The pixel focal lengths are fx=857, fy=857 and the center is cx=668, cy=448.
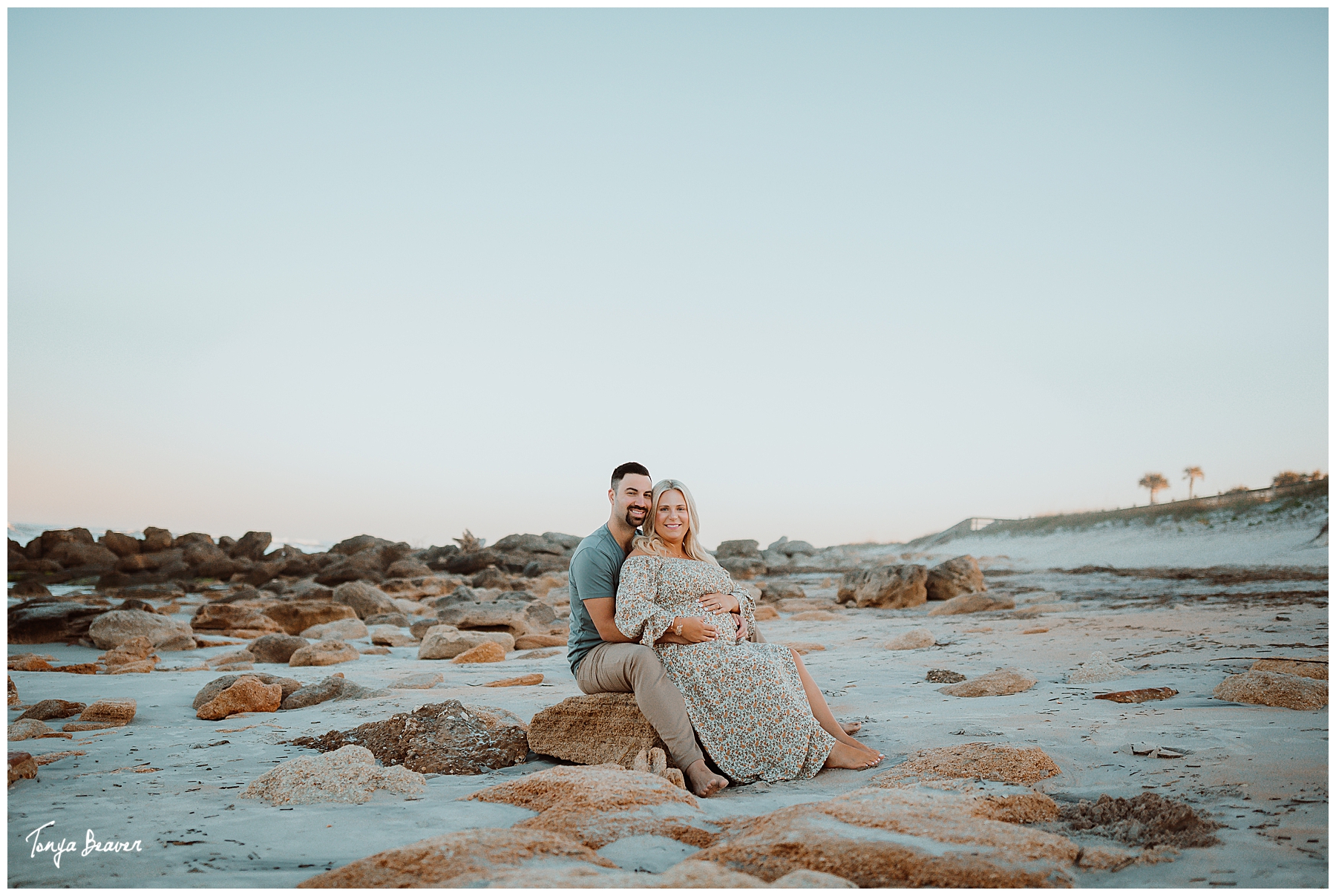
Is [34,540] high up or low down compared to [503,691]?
up

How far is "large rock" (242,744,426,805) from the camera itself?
3.87m

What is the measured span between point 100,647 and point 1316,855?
37.5ft

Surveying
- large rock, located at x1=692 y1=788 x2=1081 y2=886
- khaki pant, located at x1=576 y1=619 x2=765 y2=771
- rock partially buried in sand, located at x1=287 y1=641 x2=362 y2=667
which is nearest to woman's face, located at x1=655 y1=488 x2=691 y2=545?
khaki pant, located at x1=576 y1=619 x2=765 y2=771

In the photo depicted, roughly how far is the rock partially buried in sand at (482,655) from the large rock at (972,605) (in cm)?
681

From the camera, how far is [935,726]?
17.2 feet

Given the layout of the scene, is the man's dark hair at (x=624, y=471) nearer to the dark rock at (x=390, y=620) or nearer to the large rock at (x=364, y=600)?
the dark rock at (x=390, y=620)

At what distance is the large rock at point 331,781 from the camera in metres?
3.87

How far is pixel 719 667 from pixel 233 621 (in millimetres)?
9940

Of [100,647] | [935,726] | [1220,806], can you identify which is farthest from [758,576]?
[1220,806]

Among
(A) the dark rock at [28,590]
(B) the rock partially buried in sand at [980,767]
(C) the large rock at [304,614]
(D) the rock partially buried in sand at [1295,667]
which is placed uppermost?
(A) the dark rock at [28,590]

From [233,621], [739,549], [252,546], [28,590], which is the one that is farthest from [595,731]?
[739,549]

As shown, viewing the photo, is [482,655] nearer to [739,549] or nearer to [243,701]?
[243,701]

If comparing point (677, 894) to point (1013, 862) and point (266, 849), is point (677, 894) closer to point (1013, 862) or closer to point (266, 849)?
point (1013, 862)
